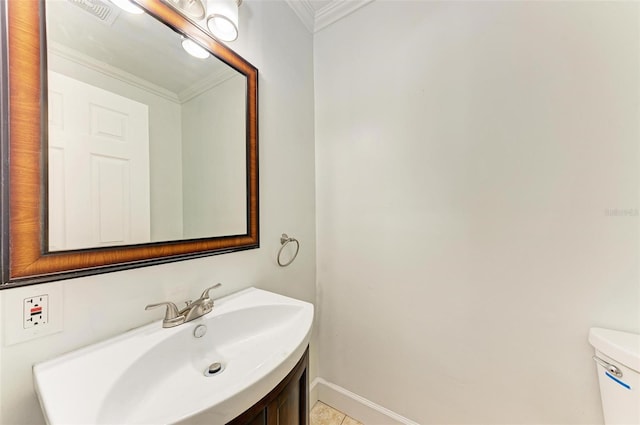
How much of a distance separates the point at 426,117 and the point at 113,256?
55.0 inches

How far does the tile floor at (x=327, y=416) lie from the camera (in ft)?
4.46

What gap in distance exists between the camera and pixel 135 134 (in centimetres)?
76

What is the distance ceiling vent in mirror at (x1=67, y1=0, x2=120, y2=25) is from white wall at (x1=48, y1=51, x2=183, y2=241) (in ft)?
0.55

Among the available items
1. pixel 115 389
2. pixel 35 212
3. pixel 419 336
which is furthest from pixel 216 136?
pixel 419 336

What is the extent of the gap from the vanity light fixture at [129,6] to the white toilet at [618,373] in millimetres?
1934

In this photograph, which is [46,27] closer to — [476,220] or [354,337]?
[476,220]

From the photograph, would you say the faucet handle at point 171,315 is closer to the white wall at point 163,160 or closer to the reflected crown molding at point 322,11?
the white wall at point 163,160

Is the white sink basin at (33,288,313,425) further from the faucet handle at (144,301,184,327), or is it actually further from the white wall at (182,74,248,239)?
the white wall at (182,74,248,239)

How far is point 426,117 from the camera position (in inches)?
45.3

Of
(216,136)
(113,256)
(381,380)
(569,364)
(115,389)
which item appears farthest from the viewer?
(381,380)

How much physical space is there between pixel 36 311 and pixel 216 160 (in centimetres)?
70

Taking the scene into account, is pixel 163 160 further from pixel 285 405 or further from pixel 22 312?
pixel 285 405

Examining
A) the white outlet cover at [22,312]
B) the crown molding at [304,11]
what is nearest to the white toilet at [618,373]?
the white outlet cover at [22,312]

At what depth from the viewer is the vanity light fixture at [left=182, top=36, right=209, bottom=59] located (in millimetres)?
873
